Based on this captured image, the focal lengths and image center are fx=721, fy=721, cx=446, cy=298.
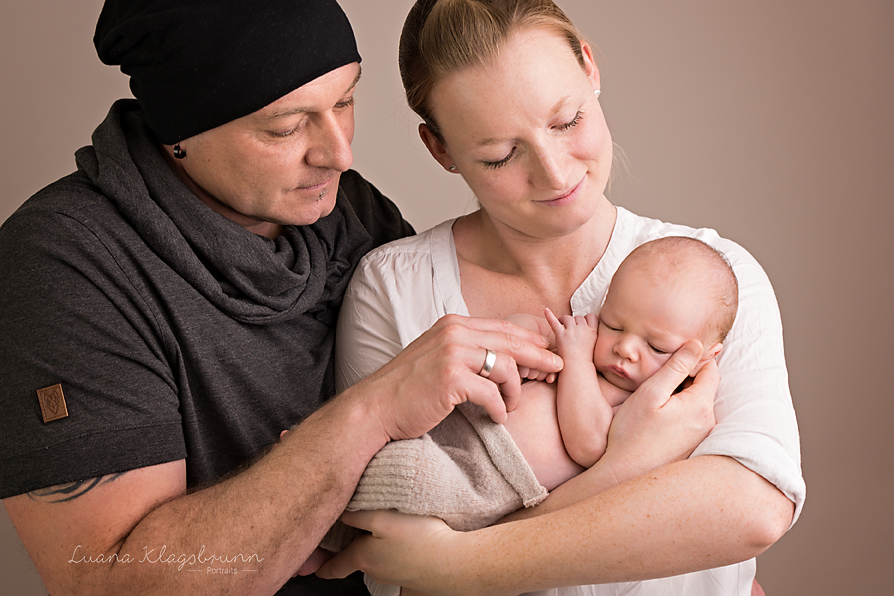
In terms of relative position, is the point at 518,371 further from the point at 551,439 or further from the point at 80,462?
the point at 80,462

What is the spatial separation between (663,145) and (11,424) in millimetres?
2494

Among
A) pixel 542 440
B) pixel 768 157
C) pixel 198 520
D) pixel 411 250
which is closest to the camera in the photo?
pixel 198 520

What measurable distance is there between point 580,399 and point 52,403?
3.55 ft

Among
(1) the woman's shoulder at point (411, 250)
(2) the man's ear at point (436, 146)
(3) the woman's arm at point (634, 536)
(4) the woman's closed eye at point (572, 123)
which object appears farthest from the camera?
(1) the woman's shoulder at point (411, 250)

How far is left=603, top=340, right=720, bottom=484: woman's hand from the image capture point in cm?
146

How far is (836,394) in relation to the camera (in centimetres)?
303

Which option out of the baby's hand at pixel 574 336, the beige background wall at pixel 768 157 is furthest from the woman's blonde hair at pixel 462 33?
the beige background wall at pixel 768 157

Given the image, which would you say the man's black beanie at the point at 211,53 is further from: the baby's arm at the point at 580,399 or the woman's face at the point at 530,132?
the baby's arm at the point at 580,399

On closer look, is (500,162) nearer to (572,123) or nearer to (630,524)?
(572,123)

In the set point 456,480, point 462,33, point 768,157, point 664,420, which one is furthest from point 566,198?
point 768,157

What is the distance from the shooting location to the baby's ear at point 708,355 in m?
1.55

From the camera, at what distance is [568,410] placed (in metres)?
1.57

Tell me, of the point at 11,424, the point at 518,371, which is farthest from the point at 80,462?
the point at 518,371

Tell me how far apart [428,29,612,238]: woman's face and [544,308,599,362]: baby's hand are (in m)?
0.24
